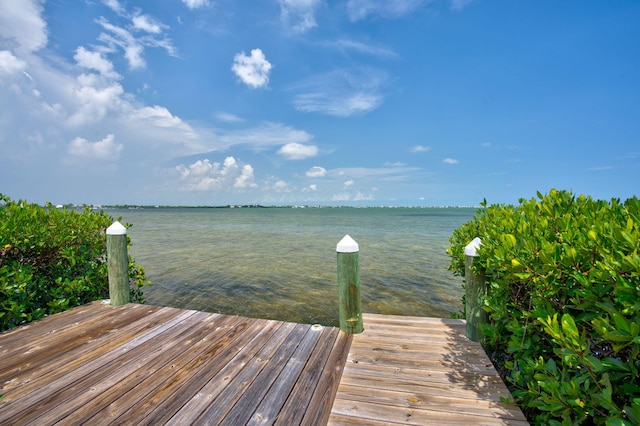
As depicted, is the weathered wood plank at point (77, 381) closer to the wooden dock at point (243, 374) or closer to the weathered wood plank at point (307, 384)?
the wooden dock at point (243, 374)

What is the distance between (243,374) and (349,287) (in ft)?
5.93

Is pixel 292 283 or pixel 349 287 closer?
pixel 349 287

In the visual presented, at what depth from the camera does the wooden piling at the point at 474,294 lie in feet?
12.7

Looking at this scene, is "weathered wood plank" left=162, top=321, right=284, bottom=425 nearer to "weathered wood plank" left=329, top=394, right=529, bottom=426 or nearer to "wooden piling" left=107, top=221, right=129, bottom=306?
"weathered wood plank" left=329, top=394, right=529, bottom=426

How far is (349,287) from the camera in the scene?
431 centimetres

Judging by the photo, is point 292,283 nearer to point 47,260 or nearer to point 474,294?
point 47,260

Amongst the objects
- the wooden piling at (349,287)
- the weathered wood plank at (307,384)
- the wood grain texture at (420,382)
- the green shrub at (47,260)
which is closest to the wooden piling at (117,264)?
the green shrub at (47,260)

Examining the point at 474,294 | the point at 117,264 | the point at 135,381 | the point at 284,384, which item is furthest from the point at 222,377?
the point at 117,264

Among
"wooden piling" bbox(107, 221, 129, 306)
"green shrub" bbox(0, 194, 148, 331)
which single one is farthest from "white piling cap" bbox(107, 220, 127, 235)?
"green shrub" bbox(0, 194, 148, 331)

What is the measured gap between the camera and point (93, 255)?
5816 mm

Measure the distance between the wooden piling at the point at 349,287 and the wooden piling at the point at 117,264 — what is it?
13.5ft

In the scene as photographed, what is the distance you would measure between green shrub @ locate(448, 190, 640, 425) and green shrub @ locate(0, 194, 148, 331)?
6.66m

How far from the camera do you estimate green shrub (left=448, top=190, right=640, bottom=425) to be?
168 centimetres

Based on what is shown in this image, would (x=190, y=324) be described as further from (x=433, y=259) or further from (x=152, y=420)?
(x=433, y=259)
